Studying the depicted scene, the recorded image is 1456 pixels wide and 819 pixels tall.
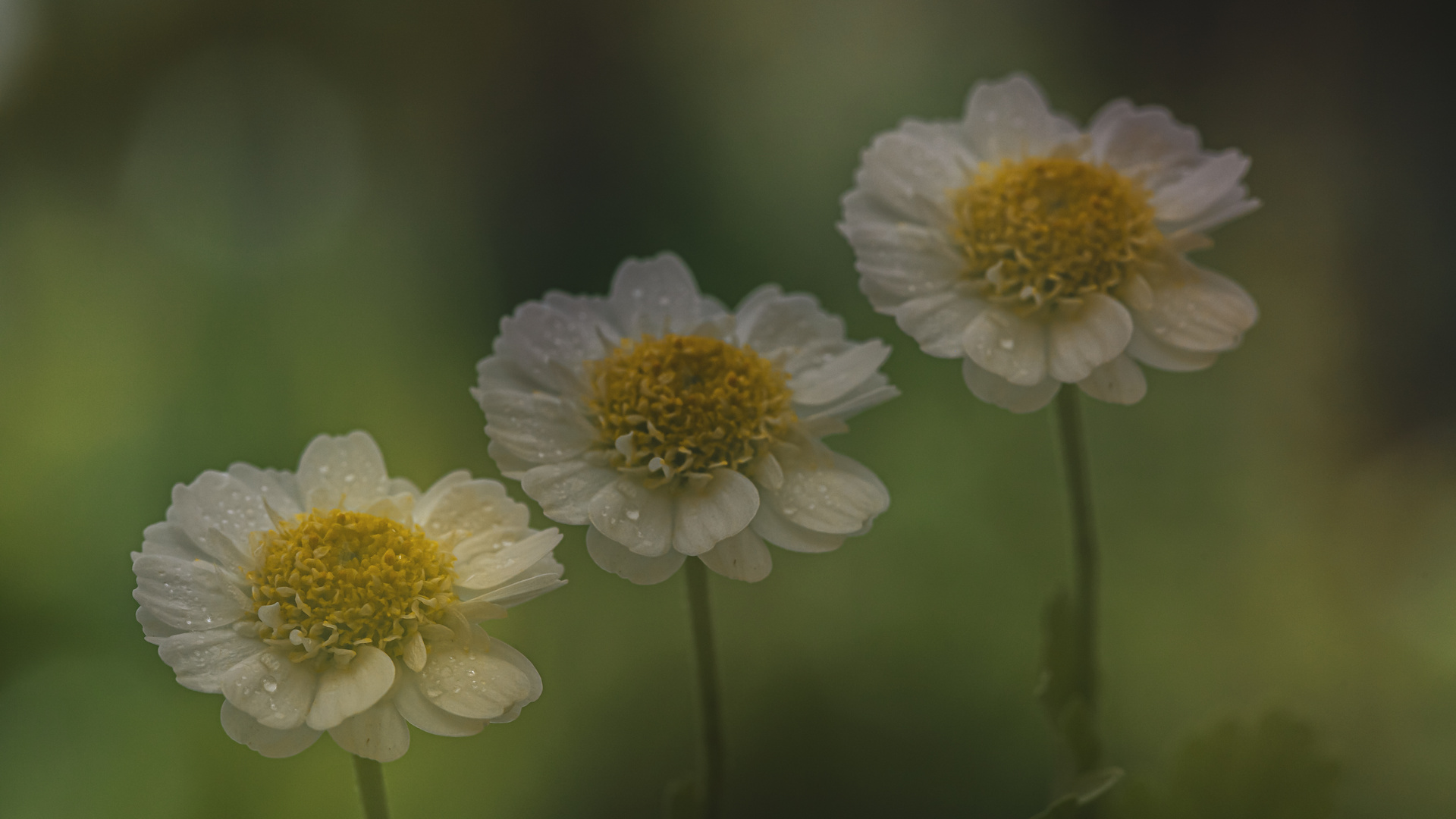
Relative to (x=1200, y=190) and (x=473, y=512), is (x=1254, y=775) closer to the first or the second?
(x=1200, y=190)

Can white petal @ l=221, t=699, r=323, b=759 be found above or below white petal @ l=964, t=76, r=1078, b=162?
below

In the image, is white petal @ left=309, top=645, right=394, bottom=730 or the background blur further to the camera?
the background blur

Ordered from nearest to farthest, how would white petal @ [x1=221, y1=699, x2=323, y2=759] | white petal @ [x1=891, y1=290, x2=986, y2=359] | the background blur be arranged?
white petal @ [x1=221, y1=699, x2=323, y2=759] → white petal @ [x1=891, y1=290, x2=986, y2=359] → the background blur

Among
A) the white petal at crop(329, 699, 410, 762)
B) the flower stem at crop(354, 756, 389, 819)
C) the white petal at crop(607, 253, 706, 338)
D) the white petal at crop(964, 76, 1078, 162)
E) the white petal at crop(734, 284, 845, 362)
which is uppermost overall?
the white petal at crop(964, 76, 1078, 162)

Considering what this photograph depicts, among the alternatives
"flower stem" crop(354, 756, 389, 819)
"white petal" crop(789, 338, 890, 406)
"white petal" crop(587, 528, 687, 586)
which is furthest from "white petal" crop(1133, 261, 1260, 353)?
"flower stem" crop(354, 756, 389, 819)

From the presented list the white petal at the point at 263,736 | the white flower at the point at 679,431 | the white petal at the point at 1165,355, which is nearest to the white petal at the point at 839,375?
the white flower at the point at 679,431

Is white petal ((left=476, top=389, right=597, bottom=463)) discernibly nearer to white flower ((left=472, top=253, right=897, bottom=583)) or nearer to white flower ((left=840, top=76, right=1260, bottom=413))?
white flower ((left=472, top=253, right=897, bottom=583))
